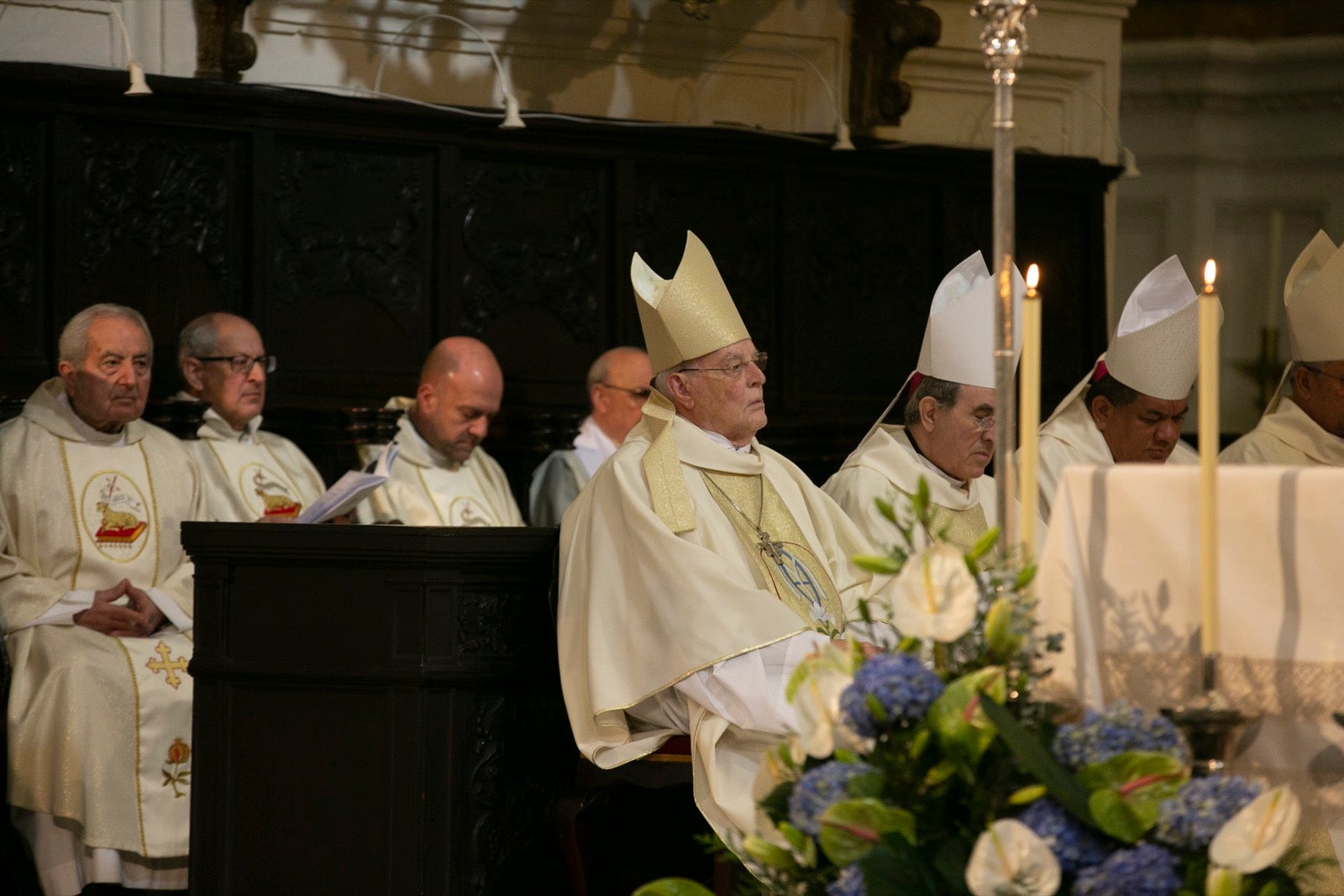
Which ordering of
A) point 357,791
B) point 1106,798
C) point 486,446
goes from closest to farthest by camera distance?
point 1106,798 < point 357,791 < point 486,446

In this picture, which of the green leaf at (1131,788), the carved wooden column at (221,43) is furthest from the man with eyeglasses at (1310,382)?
the carved wooden column at (221,43)

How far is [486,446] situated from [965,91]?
11.0 feet

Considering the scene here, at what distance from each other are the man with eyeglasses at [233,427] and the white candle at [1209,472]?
16.7 feet

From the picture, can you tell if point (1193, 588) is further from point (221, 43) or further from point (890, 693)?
point (221, 43)

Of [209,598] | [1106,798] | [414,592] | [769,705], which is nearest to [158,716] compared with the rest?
[209,598]

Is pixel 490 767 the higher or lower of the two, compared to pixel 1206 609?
A: lower

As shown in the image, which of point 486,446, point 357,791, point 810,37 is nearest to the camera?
point 357,791

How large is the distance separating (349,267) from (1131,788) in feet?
21.4

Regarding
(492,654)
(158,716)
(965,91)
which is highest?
(965,91)

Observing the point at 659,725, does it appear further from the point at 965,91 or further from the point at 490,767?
the point at 965,91

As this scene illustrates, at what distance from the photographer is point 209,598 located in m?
4.50

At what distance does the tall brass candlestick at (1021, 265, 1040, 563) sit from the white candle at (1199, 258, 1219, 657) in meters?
0.20

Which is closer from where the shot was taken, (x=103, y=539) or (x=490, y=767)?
(x=490, y=767)

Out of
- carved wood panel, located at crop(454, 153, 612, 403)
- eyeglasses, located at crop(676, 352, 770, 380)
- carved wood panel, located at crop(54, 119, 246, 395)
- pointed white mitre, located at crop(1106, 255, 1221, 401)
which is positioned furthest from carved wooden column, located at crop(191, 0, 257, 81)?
pointed white mitre, located at crop(1106, 255, 1221, 401)
